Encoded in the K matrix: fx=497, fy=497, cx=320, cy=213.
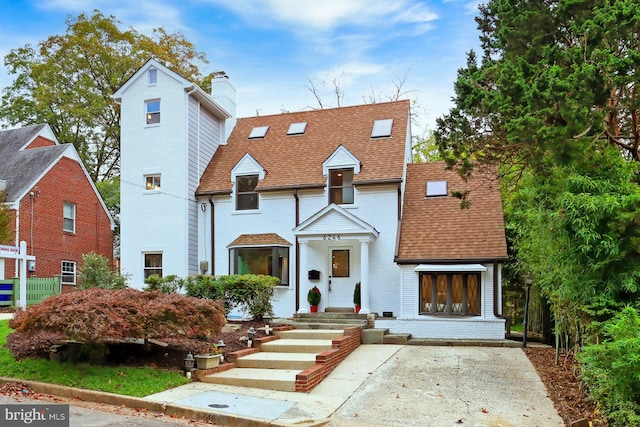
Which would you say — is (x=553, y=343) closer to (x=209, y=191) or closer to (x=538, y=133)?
(x=538, y=133)

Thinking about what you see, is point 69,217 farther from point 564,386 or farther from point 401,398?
point 564,386

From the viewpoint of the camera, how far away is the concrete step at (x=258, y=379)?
8.39 metres

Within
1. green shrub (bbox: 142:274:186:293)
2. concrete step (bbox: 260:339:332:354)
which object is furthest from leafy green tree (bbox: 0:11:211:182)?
concrete step (bbox: 260:339:332:354)

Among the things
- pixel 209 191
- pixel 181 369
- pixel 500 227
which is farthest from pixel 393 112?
pixel 181 369

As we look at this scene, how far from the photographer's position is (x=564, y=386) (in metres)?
8.55

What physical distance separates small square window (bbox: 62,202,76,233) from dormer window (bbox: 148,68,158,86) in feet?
29.6

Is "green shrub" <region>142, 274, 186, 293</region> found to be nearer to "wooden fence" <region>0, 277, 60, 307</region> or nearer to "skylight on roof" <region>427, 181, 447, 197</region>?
"wooden fence" <region>0, 277, 60, 307</region>

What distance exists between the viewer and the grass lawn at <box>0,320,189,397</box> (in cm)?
764

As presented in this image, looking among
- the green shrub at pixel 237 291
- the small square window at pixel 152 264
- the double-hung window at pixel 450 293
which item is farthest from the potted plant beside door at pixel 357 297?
the small square window at pixel 152 264

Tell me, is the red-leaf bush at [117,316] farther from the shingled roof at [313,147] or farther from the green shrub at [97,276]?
the shingled roof at [313,147]

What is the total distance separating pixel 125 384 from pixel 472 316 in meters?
9.52

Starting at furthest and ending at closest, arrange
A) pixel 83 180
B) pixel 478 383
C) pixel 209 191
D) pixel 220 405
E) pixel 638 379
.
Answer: pixel 83 180 < pixel 209 191 < pixel 478 383 < pixel 220 405 < pixel 638 379

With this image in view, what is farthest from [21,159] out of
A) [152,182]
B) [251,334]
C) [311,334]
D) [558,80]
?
[558,80]

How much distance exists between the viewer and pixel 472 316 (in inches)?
546
